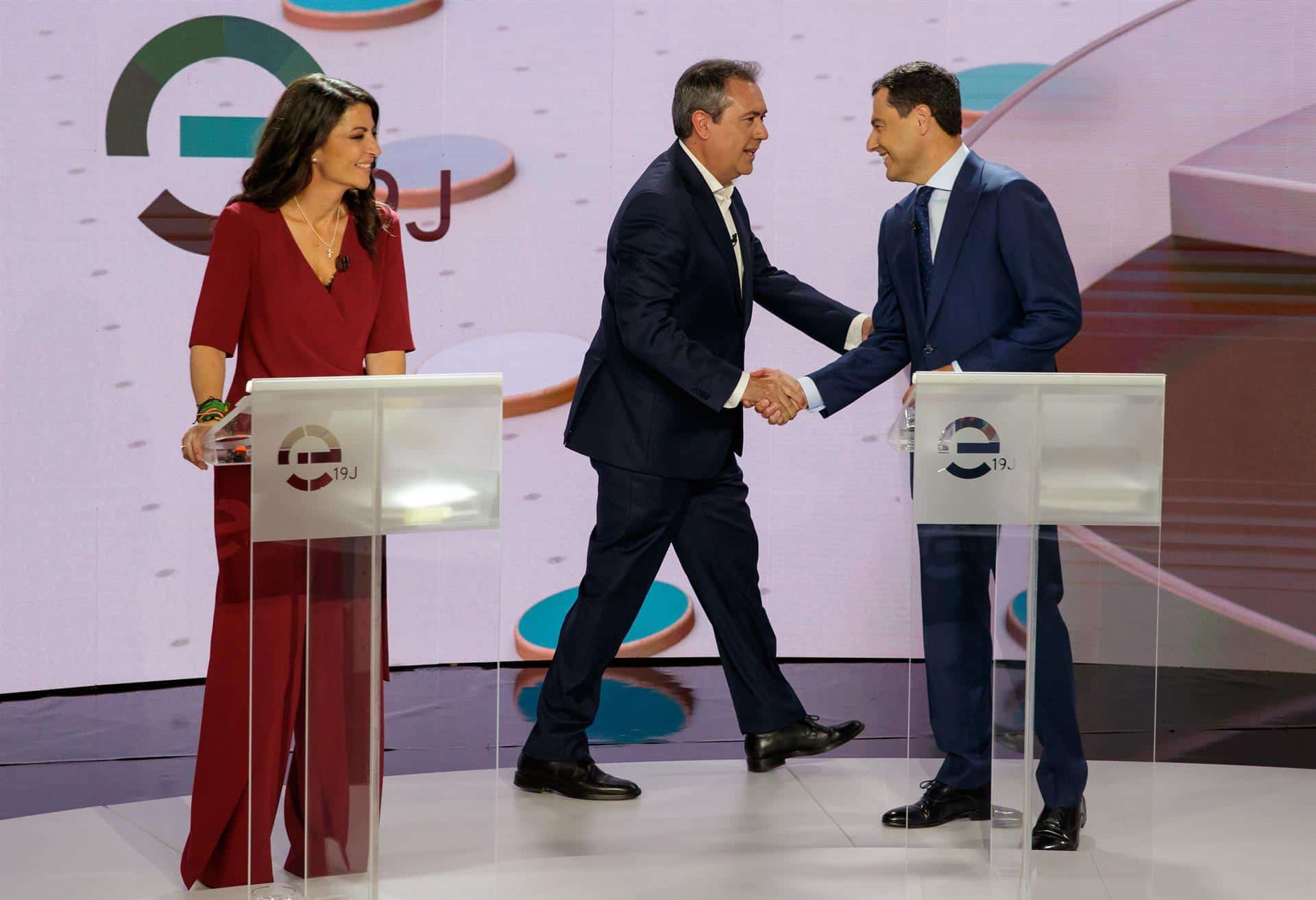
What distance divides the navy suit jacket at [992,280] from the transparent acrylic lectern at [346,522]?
1242 mm

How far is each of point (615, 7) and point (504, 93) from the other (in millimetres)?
449

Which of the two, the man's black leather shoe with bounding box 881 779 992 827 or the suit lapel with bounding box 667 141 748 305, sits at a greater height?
the suit lapel with bounding box 667 141 748 305

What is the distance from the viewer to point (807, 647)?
4961 millimetres

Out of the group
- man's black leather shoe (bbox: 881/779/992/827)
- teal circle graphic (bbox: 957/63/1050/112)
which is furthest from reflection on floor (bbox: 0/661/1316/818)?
teal circle graphic (bbox: 957/63/1050/112)

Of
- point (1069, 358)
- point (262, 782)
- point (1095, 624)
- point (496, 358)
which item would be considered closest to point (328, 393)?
point (262, 782)

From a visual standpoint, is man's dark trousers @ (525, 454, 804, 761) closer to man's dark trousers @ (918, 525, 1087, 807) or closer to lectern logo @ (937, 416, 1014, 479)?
man's dark trousers @ (918, 525, 1087, 807)

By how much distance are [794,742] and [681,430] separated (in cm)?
83

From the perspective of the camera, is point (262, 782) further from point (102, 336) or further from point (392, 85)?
point (392, 85)

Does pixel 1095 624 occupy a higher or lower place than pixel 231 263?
lower

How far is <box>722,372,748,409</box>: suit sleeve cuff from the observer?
342 centimetres

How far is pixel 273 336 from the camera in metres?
2.80

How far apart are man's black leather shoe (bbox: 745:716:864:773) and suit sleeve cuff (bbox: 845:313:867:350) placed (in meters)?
0.96

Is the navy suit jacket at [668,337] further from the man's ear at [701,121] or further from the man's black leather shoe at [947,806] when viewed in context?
the man's black leather shoe at [947,806]

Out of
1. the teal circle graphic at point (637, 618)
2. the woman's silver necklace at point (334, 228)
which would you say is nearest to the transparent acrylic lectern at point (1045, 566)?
the woman's silver necklace at point (334, 228)
